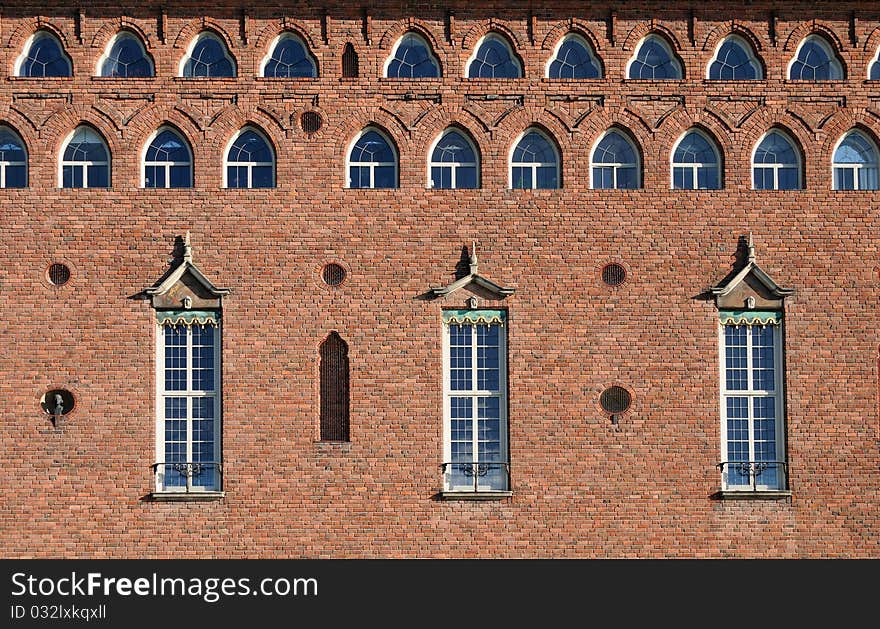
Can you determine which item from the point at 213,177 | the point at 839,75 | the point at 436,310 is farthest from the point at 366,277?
the point at 839,75

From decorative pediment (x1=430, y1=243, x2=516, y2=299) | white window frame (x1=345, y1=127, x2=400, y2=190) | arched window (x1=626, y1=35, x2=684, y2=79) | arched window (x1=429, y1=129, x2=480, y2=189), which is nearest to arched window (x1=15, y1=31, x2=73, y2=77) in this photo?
white window frame (x1=345, y1=127, x2=400, y2=190)

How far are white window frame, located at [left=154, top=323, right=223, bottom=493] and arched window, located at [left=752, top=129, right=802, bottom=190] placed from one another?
9.98 m

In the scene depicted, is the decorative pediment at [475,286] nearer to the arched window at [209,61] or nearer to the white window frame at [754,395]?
the white window frame at [754,395]

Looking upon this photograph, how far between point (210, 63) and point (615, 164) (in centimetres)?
743

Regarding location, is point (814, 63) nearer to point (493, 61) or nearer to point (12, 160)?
point (493, 61)

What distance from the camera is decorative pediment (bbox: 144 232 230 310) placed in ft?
86.7

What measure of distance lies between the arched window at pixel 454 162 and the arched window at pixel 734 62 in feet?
14.8

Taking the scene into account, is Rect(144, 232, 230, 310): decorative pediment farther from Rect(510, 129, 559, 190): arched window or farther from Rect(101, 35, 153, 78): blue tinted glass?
Rect(510, 129, 559, 190): arched window

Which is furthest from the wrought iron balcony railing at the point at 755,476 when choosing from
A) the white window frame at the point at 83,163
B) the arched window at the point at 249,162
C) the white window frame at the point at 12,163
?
the white window frame at the point at 12,163

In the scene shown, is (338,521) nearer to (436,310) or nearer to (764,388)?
(436,310)

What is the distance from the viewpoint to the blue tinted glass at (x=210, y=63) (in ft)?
89.5

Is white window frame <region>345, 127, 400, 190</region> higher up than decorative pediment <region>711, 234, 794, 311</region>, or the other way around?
white window frame <region>345, 127, 400, 190</region>

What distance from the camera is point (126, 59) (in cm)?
2725

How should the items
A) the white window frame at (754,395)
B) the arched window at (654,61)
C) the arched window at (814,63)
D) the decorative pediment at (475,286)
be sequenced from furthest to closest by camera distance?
the arched window at (814,63) → the arched window at (654,61) → the white window frame at (754,395) → the decorative pediment at (475,286)
